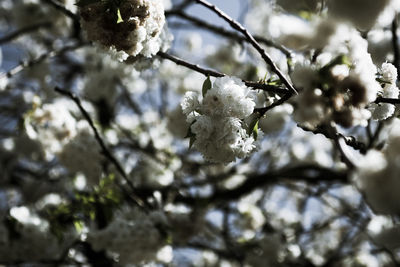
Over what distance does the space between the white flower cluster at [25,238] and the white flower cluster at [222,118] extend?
86.2 inches

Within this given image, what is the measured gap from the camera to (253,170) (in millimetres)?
5934

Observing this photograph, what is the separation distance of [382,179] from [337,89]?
421mm

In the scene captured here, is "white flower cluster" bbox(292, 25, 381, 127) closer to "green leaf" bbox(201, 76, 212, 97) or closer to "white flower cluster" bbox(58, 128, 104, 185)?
"green leaf" bbox(201, 76, 212, 97)

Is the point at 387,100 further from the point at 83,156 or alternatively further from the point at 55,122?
the point at 55,122

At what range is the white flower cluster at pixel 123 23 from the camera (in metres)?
1.66

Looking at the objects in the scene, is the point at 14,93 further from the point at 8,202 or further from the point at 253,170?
the point at 253,170

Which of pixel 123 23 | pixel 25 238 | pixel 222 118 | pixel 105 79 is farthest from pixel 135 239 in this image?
pixel 105 79

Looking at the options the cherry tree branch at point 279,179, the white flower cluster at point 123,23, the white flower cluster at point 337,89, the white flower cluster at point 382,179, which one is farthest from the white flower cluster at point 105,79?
the white flower cluster at point 382,179

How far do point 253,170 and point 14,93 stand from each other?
149 inches

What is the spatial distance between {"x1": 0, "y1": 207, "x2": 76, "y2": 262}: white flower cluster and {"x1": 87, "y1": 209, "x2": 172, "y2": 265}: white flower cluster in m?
0.68

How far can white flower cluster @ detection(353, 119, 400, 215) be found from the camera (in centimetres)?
86

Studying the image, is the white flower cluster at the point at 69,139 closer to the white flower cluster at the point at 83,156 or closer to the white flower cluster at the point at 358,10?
the white flower cluster at the point at 83,156

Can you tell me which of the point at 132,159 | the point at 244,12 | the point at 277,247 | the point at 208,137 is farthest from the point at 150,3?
the point at 132,159

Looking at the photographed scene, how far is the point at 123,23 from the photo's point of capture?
1.66m
